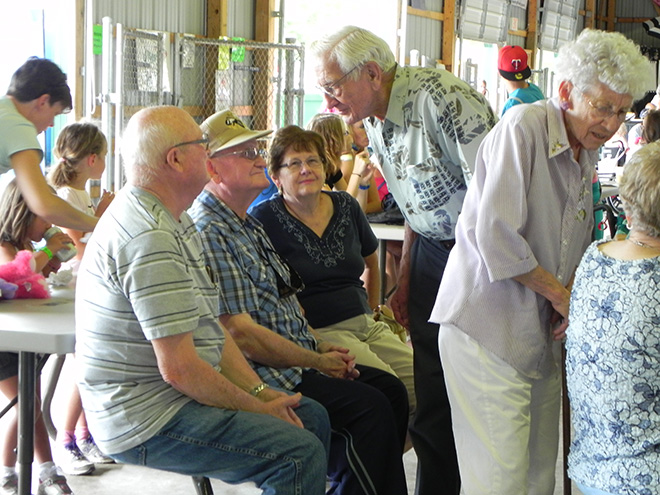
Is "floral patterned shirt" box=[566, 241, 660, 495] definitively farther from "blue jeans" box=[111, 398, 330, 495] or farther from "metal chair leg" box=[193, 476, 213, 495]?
"metal chair leg" box=[193, 476, 213, 495]

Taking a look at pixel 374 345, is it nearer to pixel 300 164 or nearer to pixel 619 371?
pixel 300 164

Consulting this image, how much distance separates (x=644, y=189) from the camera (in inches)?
70.7

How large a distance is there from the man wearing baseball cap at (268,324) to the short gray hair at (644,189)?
0.99 meters

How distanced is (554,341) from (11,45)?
5.29 m

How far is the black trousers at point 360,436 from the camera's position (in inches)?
97.0

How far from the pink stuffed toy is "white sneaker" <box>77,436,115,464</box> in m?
1.02

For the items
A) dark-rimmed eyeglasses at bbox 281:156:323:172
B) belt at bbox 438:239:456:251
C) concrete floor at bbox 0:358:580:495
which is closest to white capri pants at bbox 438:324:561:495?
belt at bbox 438:239:456:251

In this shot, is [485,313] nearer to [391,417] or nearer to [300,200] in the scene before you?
[391,417]

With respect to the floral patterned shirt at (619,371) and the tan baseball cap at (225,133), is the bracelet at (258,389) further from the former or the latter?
the floral patterned shirt at (619,371)

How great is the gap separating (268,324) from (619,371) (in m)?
1.07

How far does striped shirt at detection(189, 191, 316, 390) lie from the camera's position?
241 cm

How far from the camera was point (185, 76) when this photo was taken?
7543mm

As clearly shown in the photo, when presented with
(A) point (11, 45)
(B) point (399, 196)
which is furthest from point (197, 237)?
(A) point (11, 45)

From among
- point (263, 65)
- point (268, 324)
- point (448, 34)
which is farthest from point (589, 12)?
point (268, 324)
